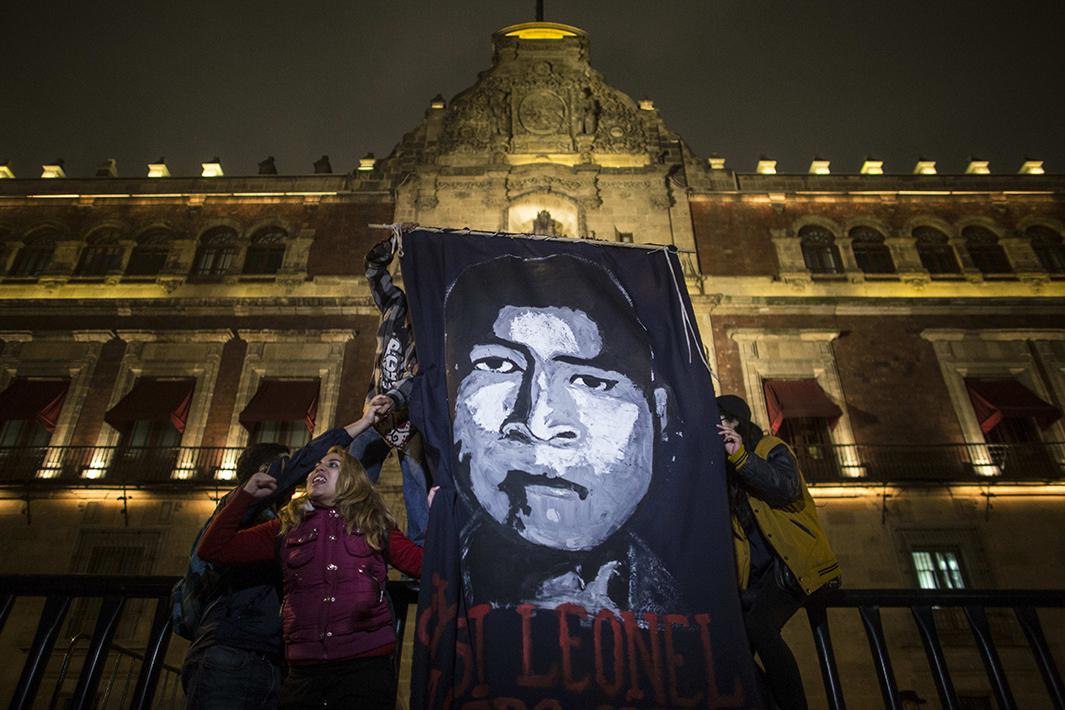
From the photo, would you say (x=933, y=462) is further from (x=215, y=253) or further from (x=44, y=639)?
(x=215, y=253)

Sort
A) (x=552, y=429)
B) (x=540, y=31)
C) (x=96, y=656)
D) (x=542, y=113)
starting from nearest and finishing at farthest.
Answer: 1. (x=96, y=656)
2. (x=552, y=429)
3. (x=542, y=113)
4. (x=540, y=31)

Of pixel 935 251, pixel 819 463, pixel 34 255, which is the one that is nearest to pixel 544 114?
pixel 935 251

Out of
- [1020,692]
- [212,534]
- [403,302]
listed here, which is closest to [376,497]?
[212,534]

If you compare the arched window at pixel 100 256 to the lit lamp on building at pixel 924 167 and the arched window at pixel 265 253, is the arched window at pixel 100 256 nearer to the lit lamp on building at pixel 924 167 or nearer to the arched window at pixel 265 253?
the arched window at pixel 265 253

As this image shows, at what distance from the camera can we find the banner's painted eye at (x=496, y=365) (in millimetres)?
3918

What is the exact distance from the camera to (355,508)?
3.24 meters

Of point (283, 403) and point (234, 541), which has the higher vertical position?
point (283, 403)

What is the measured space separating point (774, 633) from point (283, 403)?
40.9ft

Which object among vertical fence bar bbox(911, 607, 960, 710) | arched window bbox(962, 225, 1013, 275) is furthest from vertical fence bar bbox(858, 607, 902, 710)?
arched window bbox(962, 225, 1013, 275)

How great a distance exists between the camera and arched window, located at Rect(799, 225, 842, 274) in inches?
652

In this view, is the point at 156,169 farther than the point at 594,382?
Yes

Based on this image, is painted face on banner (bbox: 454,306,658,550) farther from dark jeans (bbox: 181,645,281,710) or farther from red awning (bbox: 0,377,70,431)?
red awning (bbox: 0,377,70,431)

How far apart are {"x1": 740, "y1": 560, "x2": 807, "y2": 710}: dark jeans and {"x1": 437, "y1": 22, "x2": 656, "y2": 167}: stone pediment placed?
50.3ft

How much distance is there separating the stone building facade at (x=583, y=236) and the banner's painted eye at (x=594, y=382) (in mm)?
9671
